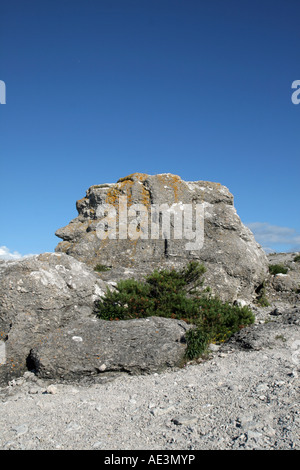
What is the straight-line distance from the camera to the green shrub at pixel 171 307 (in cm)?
917

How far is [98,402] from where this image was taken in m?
6.22

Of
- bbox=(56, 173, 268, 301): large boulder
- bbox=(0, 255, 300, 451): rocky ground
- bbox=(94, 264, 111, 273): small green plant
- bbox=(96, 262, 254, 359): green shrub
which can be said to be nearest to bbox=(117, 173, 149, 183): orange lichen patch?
bbox=(56, 173, 268, 301): large boulder

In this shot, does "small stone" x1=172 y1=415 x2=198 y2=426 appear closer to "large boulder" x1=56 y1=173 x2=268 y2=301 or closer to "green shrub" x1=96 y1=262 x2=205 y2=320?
"green shrub" x1=96 y1=262 x2=205 y2=320

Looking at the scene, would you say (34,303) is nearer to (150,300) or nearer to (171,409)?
(150,300)

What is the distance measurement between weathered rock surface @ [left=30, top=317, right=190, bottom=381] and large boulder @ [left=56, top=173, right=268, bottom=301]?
3186 millimetres

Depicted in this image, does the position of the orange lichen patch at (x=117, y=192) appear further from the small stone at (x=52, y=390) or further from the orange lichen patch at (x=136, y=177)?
the small stone at (x=52, y=390)

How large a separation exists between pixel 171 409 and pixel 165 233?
7833 millimetres

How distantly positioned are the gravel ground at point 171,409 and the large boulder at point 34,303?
686 millimetres

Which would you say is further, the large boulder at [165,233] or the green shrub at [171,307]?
the large boulder at [165,233]

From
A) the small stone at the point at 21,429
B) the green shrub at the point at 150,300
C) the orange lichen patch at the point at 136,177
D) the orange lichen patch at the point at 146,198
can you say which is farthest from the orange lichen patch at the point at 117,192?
the small stone at the point at 21,429

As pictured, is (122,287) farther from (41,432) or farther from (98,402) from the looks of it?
(41,432)

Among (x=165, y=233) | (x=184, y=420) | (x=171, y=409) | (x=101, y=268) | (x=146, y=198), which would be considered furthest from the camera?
(x=146, y=198)

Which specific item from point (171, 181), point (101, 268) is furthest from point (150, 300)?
point (171, 181)

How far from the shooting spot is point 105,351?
7.55 meters
